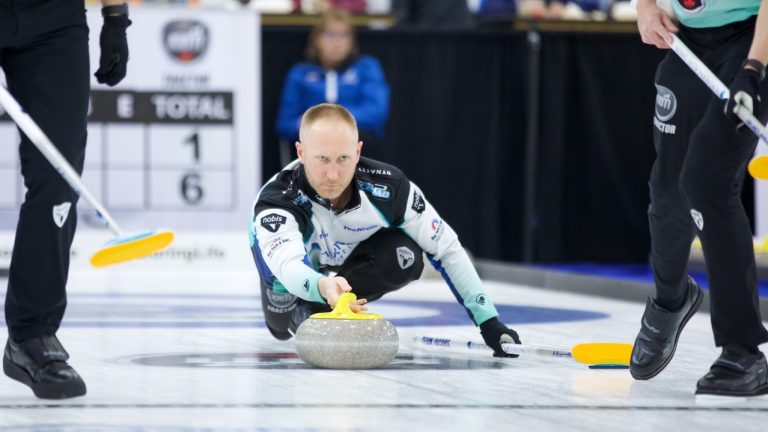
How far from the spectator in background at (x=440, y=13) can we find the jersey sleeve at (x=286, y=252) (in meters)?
5.22

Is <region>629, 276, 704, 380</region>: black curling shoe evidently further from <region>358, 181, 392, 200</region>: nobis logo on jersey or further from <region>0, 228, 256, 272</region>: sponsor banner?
<region>0, 228, 256, 272</region>: sponsor banner

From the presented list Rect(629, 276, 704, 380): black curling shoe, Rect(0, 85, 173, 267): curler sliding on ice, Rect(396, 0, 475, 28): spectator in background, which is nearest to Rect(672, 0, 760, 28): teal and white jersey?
Rect(629, 276, 704, 380): black curling shoe

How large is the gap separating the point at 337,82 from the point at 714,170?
200 inches

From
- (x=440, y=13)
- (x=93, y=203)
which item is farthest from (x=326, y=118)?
(x=440, y=13)

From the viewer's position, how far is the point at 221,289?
251 inches

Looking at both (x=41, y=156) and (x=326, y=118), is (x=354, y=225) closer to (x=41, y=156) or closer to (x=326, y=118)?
(x=326, y=118)

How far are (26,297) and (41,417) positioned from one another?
0.43 meters

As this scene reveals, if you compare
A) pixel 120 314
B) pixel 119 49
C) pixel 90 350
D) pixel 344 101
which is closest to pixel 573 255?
Answer: pixel 344 101

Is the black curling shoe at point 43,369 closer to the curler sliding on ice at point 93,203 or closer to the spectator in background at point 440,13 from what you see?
the curler sliding on ice at point 93,203

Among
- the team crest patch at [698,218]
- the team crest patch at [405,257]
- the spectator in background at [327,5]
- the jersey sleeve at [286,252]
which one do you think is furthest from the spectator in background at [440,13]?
the team crest patch at [698,218]

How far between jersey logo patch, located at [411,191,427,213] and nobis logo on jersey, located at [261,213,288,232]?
16.5 inches

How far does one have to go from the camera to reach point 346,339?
10.5 feet

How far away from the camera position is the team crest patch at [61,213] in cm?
288

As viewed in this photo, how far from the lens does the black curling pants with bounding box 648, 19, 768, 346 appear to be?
9.36 ft
